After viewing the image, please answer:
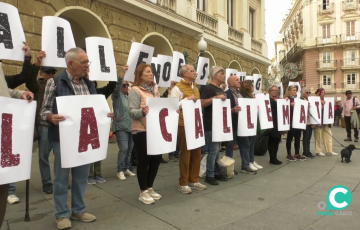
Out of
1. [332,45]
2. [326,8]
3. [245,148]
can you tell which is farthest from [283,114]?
[326,8]

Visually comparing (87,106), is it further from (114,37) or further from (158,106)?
(114,37)

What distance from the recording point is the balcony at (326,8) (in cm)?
4266

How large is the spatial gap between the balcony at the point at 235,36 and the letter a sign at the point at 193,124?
1378 cm

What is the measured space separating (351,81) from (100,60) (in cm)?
4587

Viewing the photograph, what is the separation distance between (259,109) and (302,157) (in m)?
2.12

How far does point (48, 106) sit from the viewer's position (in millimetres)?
2842

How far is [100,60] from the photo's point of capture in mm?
4141

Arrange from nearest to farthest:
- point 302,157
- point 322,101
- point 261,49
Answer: point 302,157, point 322,101, point 261,49

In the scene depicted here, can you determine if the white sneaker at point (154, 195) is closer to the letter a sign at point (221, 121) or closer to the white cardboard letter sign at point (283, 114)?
the letter a sign at point (221, 121)

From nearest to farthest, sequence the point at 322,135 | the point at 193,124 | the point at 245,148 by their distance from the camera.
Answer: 1. the point at 193,124
2. the point at 245,148
3. the point at 322,135

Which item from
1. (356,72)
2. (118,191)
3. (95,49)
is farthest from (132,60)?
(356,72)

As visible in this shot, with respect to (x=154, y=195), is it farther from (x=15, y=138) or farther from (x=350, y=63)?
(x=350, y=63)

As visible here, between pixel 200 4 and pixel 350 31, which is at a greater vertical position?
pixel 350 31

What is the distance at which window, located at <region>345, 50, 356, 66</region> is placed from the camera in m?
→ 41.4
